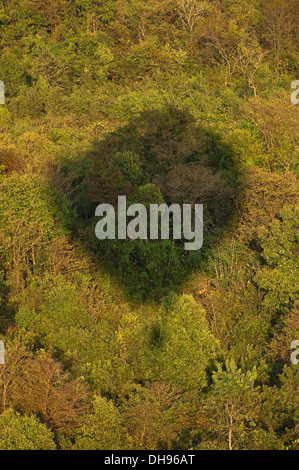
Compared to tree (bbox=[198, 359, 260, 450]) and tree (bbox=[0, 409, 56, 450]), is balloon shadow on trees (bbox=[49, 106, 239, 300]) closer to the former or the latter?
tree (bbox=[198, 359, 260, 450])

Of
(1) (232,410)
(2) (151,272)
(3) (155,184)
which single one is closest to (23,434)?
(1) (232,410)

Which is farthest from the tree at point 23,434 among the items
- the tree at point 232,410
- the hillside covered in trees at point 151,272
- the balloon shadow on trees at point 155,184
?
the balloon shadow on trees at point 155,184

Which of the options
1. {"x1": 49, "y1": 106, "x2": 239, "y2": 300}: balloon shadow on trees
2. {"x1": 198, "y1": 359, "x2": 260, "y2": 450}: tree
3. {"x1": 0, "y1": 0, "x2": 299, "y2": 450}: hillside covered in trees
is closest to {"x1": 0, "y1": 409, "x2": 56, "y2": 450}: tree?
{"x1": 0, "y1": 0, "x2": 299, "y2": 450}: hillside covered in trees

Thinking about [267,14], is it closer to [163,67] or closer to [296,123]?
[163,67]

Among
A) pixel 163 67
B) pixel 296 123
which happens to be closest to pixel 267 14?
pixel 163 67

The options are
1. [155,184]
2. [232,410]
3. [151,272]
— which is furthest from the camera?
[155,184]

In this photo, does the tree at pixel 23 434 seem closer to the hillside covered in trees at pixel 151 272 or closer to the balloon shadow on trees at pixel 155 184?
the hillside covered in trees at pixel 151 272

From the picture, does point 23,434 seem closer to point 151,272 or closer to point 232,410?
point 232,410

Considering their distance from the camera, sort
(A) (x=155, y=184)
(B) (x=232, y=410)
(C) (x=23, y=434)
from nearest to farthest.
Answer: (C) (x=23, y=434)
(B) (x=232, y=410)
(A) (x=155, y=184)
